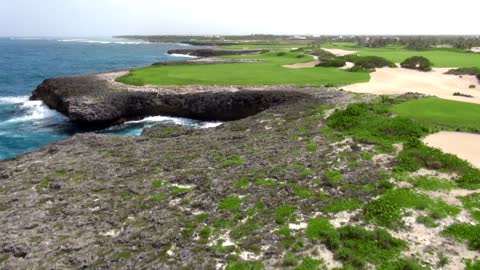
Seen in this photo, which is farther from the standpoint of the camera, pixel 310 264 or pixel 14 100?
pixel 14 100

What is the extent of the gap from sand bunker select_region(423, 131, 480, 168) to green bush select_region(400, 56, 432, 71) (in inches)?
1291

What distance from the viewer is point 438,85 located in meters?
36.0

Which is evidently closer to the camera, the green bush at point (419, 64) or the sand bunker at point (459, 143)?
the sand bunker at point (459, 143)

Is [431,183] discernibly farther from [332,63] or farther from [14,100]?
[14,100]

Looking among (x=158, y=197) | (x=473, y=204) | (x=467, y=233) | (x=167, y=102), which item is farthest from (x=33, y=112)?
(x=467, y=233)

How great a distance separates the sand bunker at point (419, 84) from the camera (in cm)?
3156

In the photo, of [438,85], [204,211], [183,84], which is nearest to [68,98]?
[183,84]

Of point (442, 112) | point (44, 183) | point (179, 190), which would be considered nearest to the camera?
point (179, 190)

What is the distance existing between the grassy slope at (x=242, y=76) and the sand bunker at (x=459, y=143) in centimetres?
1835

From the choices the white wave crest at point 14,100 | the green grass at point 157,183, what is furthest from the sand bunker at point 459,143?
the white wave crest at point 14,100

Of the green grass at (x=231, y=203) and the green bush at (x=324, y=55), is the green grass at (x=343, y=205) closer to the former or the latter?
the green grass at (x=231, y=203)

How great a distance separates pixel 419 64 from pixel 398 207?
44206mm

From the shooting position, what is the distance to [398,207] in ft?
A: 36.5

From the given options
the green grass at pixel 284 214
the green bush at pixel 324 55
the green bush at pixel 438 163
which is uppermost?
the green bush at pixel 324 55
